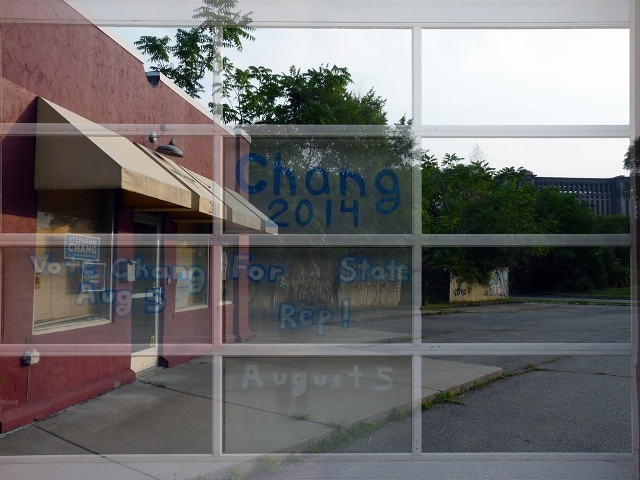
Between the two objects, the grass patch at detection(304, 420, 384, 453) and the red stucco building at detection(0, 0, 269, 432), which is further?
the grass patch at detection(304, 420, 384, 453)

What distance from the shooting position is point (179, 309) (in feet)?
13.3

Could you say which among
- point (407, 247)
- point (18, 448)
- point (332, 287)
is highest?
point (407, 247)

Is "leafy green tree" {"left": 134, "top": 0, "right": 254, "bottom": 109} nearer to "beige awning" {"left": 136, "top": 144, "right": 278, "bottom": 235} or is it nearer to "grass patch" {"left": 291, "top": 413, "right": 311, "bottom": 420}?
"beige awning" {"left": 136, "top": 144, "right": 278, "bottom": 235}

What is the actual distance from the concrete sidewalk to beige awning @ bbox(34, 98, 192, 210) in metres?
1.24

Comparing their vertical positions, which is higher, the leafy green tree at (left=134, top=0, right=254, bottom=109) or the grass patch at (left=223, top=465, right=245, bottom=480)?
the leafy green tree at (left=134, top=0, right=254, bottom=109)

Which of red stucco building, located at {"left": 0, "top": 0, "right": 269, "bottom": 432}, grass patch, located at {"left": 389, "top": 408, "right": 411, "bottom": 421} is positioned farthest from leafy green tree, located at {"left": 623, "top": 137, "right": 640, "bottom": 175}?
red stucco building, located at {"left": 0, "top": 0, "right": 269, "bottom": 432}

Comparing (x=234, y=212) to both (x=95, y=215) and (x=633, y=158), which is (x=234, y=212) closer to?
(x=95, y=215)

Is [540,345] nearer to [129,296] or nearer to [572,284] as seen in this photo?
[572,284]

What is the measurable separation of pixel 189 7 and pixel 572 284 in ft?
8.34

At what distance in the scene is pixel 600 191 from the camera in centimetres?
347

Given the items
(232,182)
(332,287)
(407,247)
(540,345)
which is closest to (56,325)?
(232,182)

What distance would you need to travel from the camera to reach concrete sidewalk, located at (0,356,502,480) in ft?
12.2

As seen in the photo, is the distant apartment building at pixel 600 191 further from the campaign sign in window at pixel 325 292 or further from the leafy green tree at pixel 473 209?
the campaign sign in window at pixel 325 292

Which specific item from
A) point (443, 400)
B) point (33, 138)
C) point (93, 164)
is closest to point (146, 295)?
point (93, 164)
